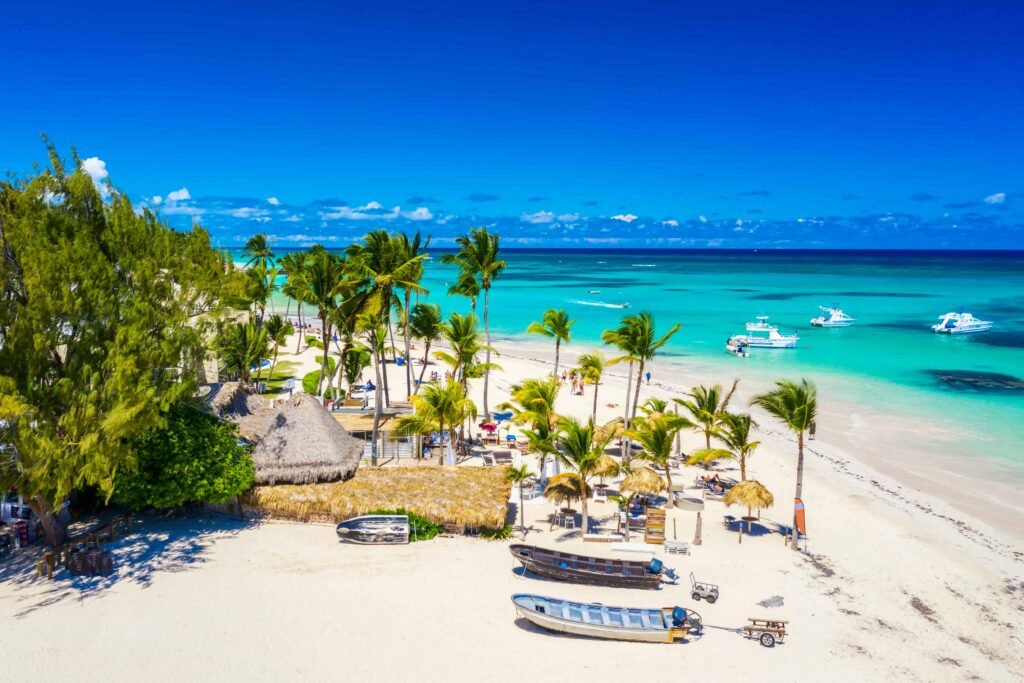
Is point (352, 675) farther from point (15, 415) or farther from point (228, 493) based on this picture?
point (15, 415)

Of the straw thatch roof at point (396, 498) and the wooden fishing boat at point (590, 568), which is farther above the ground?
the straw thatch roof at point (396, 498)

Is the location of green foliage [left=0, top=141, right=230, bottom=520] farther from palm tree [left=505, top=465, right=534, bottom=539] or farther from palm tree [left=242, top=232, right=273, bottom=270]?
palm tree [left=242, top=232, right=273, bottom=270]

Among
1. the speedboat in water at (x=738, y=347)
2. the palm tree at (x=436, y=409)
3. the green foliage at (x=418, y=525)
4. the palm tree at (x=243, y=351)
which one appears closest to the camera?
the green foliage at (x=418, y=525)

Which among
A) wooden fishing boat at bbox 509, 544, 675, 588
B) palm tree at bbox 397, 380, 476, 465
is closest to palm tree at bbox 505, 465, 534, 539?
wooden fishing boat at bbox 509, 544, 675, 588

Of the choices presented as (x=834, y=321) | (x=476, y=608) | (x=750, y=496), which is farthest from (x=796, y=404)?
(x=834, y=321)

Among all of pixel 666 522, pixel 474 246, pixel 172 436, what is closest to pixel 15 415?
pixel 172 436

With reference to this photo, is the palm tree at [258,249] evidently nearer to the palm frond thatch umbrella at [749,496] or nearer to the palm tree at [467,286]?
the palm tree at [467,286]

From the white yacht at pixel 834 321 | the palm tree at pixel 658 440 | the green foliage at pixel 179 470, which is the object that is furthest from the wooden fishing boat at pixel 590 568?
the white yacht at pixel 834 321
